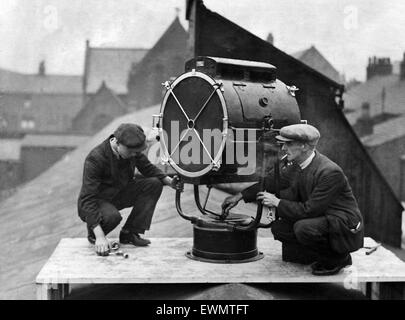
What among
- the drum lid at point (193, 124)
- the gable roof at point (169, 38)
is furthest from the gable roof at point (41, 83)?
the drum lid at point (193, 124)

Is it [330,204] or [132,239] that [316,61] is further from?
[330,204]

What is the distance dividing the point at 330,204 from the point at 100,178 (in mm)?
1977

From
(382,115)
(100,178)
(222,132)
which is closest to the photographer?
(222,132)

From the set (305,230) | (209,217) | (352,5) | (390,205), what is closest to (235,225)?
(209,217)

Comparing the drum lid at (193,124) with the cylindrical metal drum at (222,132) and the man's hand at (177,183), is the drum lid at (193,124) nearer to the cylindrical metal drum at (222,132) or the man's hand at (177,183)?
the cylindrical metal drum at (222,132)

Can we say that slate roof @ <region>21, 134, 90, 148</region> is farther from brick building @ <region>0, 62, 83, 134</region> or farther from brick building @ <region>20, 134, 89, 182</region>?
brick building @ <region>0, 62, 83, 134</region>

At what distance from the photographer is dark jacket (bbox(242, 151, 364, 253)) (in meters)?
4.28

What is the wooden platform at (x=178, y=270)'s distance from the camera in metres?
4.16

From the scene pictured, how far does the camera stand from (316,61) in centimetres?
2353

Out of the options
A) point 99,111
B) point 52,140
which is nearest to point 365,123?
point 52,140

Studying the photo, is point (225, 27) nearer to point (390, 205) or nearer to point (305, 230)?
point (305, 230)

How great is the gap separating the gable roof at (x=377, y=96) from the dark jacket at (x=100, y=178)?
2619 cm

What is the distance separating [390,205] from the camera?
8.81 meters

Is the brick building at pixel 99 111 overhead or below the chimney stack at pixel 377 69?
below
